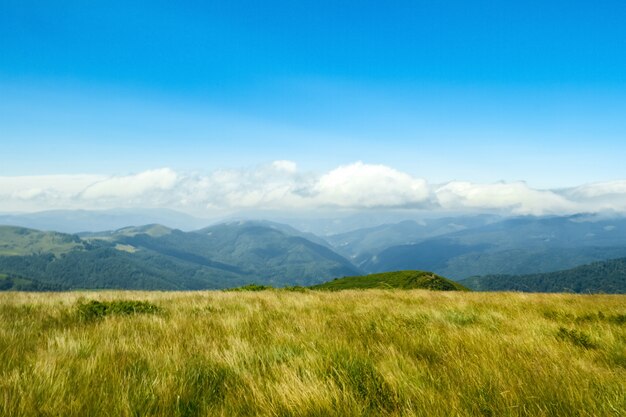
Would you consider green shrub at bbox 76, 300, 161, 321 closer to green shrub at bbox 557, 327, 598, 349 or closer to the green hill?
green shrub at bbox 557, 327, 598, 349

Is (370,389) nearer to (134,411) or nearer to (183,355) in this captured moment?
(134,411)

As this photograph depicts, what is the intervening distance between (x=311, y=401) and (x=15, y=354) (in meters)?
3.72

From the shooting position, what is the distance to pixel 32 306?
27.4ft

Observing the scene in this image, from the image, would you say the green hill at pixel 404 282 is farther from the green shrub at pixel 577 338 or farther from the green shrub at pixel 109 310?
the green shrub at pixel 577 338

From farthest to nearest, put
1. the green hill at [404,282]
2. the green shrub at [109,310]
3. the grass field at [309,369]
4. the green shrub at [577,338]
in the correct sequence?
the green hill at [404,282]
the green shrub at [109,310]
the green shrub at [577,338]
the grass field at [309,369]

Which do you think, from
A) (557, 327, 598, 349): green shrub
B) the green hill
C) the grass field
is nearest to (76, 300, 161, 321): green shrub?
the grass field

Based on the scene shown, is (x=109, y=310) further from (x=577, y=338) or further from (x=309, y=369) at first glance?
(x=577, y=338)

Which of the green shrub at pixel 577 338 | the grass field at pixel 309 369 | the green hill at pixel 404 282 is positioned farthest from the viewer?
the green hill at pixel 404 282

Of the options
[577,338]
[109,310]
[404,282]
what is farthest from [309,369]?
[404,282]

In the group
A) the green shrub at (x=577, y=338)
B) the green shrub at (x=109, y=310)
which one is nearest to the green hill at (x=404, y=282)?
the green shrub at (x=109, y=310)

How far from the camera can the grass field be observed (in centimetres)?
278

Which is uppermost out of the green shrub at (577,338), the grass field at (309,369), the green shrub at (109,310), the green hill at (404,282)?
the grass field at (309,369)

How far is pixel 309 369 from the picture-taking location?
3627 millimetres

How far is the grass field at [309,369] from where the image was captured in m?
2.78
